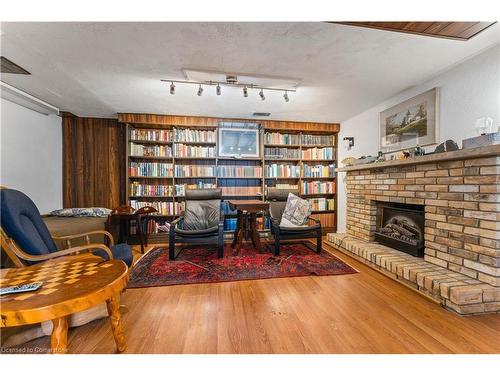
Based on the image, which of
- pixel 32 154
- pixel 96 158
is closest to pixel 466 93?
pixel 96 158

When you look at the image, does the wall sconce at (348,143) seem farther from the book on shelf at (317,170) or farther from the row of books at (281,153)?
the row of books at (281,153)

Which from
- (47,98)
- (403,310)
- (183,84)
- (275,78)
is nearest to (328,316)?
(403,310)

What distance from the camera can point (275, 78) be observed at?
7.48 feet

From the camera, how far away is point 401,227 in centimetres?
253

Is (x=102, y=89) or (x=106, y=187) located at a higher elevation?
(x=102, y=89)

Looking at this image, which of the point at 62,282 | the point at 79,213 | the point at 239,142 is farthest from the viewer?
the point at 239,142

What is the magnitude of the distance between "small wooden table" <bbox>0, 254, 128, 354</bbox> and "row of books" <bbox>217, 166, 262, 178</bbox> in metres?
2.52

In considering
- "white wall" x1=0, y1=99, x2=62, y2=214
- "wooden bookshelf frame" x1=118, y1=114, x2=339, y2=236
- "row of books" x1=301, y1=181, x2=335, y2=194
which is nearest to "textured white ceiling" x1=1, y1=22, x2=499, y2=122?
"white wall" x1=0, y1=99, x2=62, y2=214

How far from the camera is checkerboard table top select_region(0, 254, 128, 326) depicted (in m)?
0.90

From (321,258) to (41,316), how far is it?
2666 mm

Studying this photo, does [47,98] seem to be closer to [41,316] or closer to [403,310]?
[41,316]

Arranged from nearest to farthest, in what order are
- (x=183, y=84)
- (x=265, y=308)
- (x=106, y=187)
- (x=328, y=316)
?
(x=328, y=316), (x=265, y=308), (x=183, y=84), (x=106, y=187)

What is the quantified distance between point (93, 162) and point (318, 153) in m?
4.12

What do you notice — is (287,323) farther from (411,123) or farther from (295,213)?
(411,123)
